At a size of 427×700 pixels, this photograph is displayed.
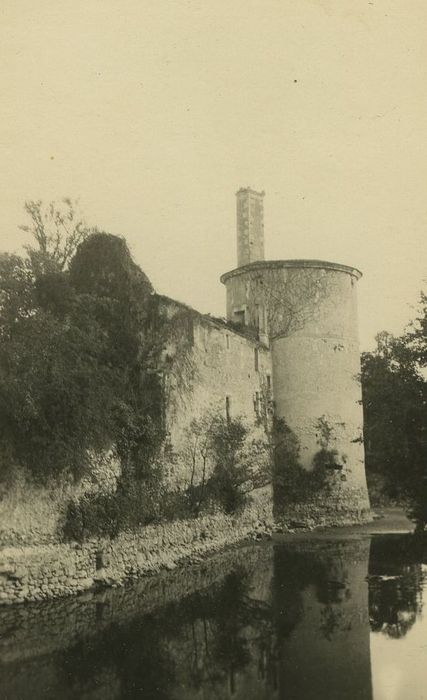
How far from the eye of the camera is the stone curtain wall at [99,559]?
12.3 metres

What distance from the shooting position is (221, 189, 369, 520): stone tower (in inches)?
1046

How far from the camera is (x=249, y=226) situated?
29.8 m

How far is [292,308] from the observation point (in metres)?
27.2

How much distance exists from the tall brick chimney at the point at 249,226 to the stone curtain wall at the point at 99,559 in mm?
14220

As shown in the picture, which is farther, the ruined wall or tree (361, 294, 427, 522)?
the ruined wall

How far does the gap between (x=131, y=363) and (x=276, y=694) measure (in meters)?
9.55

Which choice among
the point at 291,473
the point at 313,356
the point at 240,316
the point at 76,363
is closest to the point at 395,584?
the point at 76,363

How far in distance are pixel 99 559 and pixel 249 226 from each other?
19443 mm

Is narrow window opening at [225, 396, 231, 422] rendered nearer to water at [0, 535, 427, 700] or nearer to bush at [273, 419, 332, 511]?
bush at [273, 419, 332, 511]

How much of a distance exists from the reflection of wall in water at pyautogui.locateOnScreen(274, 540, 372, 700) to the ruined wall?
14.8 feet

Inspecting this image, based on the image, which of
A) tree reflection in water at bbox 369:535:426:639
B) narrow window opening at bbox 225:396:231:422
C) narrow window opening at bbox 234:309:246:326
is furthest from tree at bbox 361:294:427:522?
narrow window opening at bbox 234:309:246:326

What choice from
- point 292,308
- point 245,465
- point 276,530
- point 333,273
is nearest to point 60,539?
point 245,465

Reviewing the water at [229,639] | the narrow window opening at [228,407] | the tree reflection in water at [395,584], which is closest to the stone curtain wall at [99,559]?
the water at [229,639]

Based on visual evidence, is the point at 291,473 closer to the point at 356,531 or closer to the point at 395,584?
the point at 356,531
